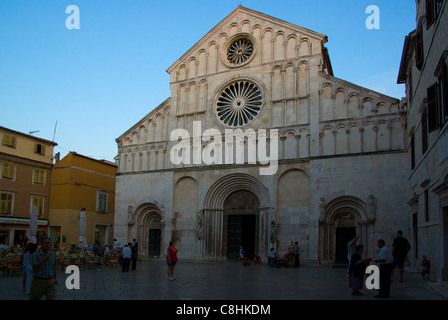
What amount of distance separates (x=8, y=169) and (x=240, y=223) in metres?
17.4

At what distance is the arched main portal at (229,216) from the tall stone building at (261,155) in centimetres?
6

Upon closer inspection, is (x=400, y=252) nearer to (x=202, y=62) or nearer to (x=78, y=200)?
(x=202, y=62)

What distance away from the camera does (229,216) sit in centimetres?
2852

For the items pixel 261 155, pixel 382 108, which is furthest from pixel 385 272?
pixel 261 155

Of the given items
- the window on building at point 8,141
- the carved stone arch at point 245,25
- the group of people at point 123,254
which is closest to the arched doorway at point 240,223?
the group of people at point 123,254

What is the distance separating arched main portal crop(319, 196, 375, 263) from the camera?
24.0 meters

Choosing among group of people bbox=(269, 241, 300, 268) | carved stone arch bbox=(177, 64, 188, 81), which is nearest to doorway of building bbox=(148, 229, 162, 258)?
group of people bbox=(269, 241, 300, 268)

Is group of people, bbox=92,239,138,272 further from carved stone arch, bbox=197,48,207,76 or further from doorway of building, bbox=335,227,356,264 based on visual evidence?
carved stone arch, bbox=197,48,207,76

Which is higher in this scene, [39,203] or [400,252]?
[39,203]

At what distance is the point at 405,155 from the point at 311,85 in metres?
6.75

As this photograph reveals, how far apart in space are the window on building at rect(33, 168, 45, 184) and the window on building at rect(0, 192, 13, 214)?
8.27 ft

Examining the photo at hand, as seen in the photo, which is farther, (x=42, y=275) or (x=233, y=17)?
(x=233, y=17)

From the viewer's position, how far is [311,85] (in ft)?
86.0

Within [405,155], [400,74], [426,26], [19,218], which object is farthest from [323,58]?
[19,218]
